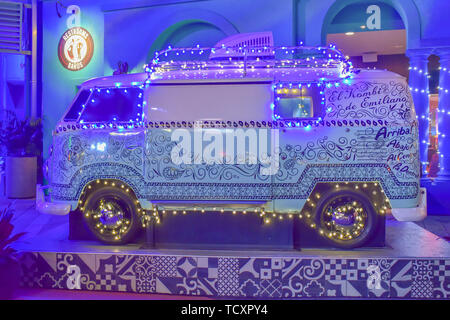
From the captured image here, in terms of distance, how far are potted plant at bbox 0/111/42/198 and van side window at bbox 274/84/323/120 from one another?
850 cm

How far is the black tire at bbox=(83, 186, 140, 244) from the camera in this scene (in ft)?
22.0

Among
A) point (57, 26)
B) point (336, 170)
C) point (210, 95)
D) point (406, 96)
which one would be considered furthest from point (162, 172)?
point (57, 26)

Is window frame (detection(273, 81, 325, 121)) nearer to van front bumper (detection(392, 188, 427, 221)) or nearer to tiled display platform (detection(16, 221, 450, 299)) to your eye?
van front bumper (detection(392, 188, 427, 221))

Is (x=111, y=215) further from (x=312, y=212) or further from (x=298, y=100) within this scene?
(x=298, y=100)

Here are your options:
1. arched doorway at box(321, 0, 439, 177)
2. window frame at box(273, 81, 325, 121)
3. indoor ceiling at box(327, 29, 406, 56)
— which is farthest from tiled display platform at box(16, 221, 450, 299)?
indoor ceiling at box(327, 29, 406, 56)

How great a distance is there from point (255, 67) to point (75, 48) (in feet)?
26.1

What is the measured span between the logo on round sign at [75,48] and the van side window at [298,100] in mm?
8061

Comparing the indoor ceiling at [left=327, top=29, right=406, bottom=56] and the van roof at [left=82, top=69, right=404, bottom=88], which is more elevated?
the indoor ceiling at [left=327, top=29, right=406, bottom=56]

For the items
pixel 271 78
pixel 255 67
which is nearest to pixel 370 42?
pixel 255 67

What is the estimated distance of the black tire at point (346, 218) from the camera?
6.42 m

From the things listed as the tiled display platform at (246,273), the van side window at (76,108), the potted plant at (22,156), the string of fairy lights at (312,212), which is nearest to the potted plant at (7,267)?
the tiled display platform at (246,273)

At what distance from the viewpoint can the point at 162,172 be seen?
6.49 metres

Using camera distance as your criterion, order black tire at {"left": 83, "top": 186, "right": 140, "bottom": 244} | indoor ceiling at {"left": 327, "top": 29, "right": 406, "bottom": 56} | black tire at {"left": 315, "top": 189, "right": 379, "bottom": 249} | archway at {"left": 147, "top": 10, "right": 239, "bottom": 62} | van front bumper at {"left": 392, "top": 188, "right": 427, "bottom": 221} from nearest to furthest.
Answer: van front bumper at {"left": 392, "top": 188, "right": 427, "bottom": 221}
black tire at {"left": 315, "top": 189, "right": 379, "bottom": 249}
black tire at {"left": 83, "top": 186, "right": 140, "bottom": 244}
archway at {"left": 147, "top": 10, "right": 239, "bottom": 62}
indoor ceiling at {"left": 327, "top": 29, "right": 406, "bottom": 56}

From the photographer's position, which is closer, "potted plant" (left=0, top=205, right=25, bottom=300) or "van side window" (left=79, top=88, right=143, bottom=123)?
"potted plant" (left=0, top=205, right=25, bottom=300)
